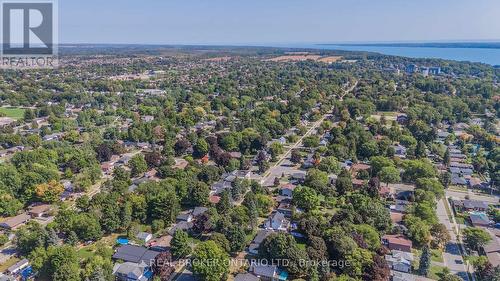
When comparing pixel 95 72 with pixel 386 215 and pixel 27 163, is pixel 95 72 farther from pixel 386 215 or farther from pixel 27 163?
pixel 386 215

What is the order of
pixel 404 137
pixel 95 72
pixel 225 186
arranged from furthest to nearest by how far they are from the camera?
pixel 95 72
pixel 404 137
pixel 225 186

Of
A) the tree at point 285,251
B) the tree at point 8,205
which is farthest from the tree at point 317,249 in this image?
the tree at point 8,205

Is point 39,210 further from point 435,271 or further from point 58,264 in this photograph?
point 435,271

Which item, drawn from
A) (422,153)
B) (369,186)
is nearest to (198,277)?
(369,186)

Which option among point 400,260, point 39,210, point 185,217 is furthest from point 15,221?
point 400,260

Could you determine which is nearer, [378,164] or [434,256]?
[434,256]

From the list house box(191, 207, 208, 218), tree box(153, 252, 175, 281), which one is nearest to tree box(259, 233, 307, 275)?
tree box(153, 252, 175, 281)
